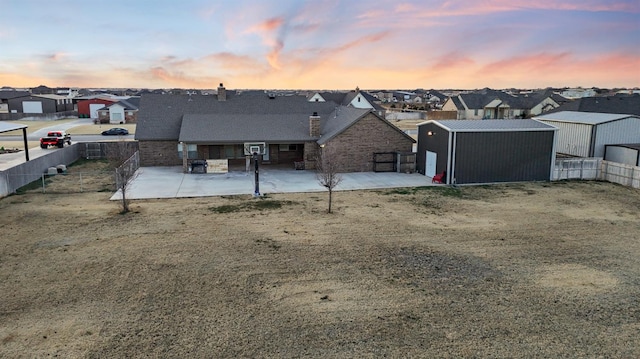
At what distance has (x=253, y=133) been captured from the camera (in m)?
32.5

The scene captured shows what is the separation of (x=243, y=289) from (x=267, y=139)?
67.8ft

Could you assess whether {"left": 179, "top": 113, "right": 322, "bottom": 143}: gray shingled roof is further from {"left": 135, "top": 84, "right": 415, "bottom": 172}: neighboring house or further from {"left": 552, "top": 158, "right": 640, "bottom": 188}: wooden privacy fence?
{"left": 552, "top": 158, "right": 640, "bottom": 188}: wooden privacy fence

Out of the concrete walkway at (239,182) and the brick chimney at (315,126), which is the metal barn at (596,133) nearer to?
the concrete walkway at (239,182)

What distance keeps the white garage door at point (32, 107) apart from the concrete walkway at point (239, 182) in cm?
5979

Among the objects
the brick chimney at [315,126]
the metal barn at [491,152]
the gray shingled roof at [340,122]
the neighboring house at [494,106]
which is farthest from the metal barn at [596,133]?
the neighboring house at [494,106]

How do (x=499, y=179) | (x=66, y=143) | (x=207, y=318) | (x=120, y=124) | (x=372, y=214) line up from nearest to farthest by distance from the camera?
(x=207, y=318), (x=372, y=214), (x=499, y=179), (x=66, y=143), (x=120, y=124)

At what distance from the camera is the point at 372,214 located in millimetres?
19969

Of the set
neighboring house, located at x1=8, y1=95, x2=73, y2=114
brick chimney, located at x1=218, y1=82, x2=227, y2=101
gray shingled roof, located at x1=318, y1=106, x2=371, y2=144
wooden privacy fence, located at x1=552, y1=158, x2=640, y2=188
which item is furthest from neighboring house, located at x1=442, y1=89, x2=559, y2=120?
neighboring house, located at x1=8, y1=95, x2=73, y2=114

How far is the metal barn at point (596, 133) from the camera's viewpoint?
1250 inches

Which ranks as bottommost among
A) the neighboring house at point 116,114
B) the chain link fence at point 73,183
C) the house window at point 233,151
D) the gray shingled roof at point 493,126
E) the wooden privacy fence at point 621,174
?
the chain link fence at point 73,183

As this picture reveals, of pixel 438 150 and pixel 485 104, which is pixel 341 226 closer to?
pixel 438 150

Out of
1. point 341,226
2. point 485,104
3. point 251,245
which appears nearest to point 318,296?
point 251,245

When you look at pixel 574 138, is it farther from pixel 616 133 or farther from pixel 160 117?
pixel 160 117

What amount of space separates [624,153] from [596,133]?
86.8 inches
